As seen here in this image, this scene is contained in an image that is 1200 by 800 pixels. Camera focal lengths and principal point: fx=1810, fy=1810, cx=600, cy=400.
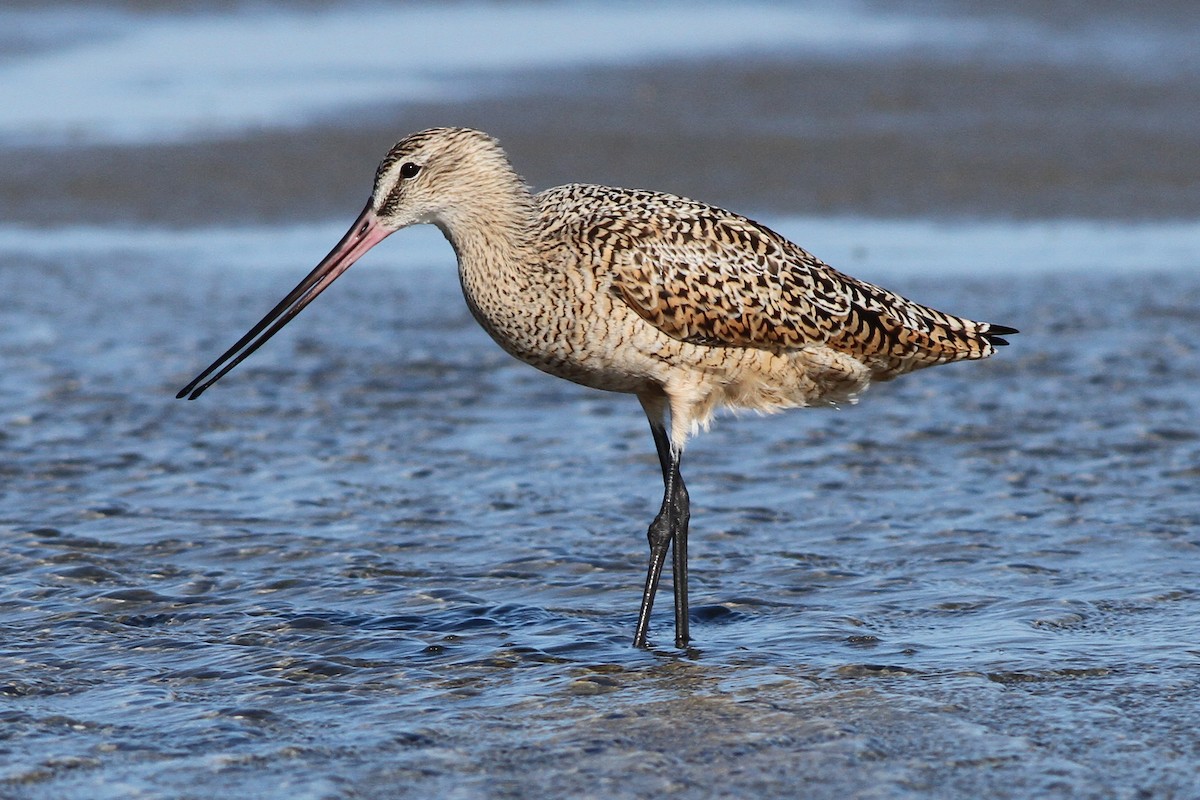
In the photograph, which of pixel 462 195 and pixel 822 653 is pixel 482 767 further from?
pixel 462 195

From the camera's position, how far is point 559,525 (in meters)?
6.28

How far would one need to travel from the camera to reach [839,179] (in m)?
11.6

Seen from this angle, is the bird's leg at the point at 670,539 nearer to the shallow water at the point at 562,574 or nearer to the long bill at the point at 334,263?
the shallow water at the point at 562,574

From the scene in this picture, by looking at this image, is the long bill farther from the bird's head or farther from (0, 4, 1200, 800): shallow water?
(0, 4, 1200, 800): shallow water

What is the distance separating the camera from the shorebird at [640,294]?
509 cm

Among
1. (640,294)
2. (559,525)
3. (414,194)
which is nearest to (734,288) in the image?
(640,294)

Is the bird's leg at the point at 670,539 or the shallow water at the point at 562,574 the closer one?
the shallow water at the point at 562,574

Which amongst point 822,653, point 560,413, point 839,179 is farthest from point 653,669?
point 839,179

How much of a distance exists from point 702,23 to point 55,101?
5607 millimetres

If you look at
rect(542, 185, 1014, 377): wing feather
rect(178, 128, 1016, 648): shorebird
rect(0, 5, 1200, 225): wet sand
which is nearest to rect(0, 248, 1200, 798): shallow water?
rect(178, 128, 1016, 648): shorebird

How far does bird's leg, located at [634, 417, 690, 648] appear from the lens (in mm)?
5293

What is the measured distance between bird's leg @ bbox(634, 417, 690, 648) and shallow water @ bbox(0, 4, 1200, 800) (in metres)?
0.10

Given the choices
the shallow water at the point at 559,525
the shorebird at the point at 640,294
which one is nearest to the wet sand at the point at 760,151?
the shallow water at the point at 559,525

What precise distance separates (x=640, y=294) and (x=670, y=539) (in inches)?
34.6
